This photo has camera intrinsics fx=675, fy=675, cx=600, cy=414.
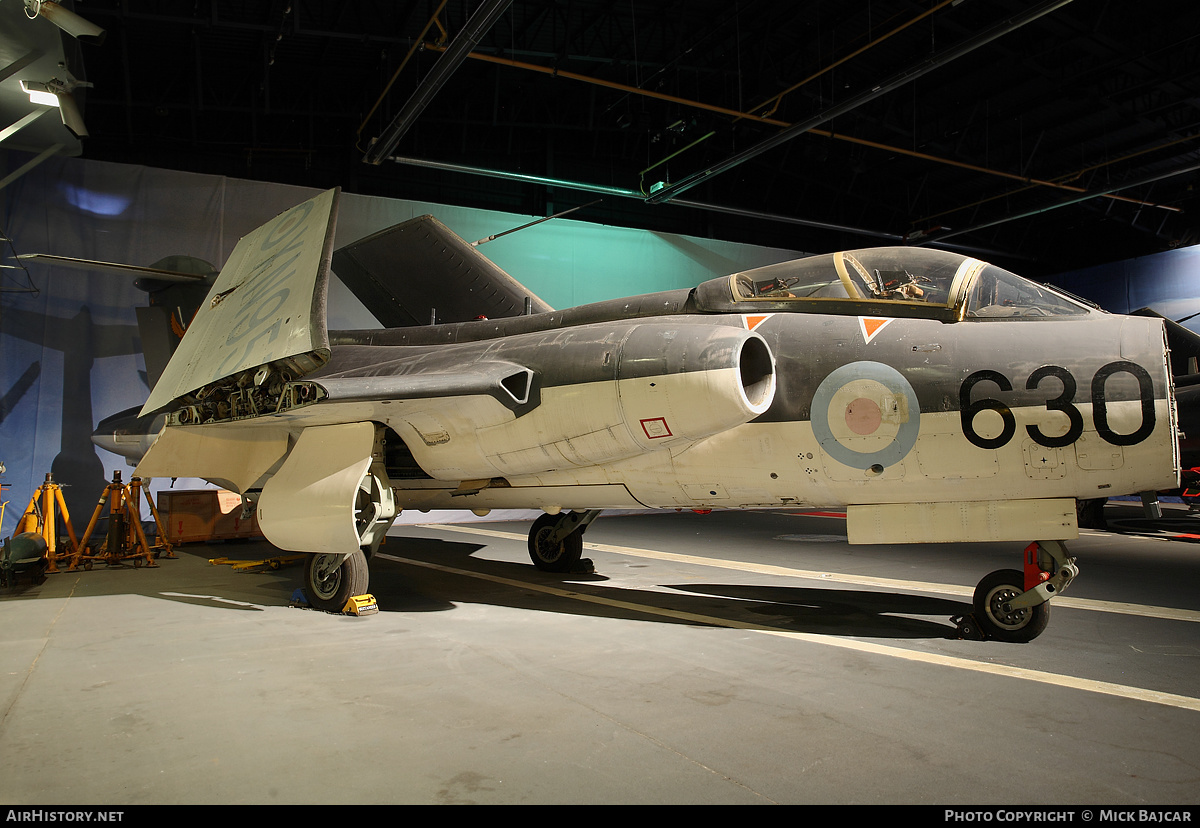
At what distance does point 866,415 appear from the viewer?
453 centimetres

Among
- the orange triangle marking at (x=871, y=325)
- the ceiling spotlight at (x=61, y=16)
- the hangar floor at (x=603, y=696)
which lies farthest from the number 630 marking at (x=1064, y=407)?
the ceiling spotlight at (x=61, y=16)

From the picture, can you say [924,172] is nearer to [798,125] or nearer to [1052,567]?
[798,125]

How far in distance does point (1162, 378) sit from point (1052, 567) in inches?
51.2

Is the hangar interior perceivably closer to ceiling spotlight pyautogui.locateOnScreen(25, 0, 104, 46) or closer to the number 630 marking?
ceiling spotlight pyautogui.locateOnScreen(25, 0, 104, 46)

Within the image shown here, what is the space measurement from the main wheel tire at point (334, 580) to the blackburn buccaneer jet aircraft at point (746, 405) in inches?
0.7

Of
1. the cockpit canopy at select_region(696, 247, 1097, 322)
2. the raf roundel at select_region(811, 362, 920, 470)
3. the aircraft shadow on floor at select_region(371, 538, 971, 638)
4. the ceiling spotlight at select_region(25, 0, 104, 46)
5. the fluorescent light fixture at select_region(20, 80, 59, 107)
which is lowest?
the aircraft shadow on floor at select_region(371, 538, 971, 638)

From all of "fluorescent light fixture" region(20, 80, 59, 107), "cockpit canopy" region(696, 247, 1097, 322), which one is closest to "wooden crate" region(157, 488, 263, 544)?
"fluorescent light fixture" region(20, 80, 59, 107)

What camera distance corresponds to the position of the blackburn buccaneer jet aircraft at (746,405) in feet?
13.7

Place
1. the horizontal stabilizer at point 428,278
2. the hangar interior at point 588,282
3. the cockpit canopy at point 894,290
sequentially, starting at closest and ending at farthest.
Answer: the hangar interior at point 588,282 → the cockpit canopy at point 894,290 → the horizontal stabilizer at point 428,278

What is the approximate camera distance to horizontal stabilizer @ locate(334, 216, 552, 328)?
9055 mm

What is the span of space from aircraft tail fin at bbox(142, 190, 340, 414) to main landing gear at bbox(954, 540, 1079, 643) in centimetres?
462

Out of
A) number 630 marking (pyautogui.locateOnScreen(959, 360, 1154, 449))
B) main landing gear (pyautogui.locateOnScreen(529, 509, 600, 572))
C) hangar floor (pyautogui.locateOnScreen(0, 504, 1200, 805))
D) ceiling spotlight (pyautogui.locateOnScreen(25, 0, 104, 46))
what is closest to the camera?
hangar floor (pyautogui.locateOnScreen(0, 504, 1200, 805))

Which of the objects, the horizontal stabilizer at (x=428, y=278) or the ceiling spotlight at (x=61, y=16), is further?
the horizontal stabilizer at (x=428, y=278)

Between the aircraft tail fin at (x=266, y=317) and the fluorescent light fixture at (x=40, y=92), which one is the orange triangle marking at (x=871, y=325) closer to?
the aircraft tail fin at (x=266, y=317)
